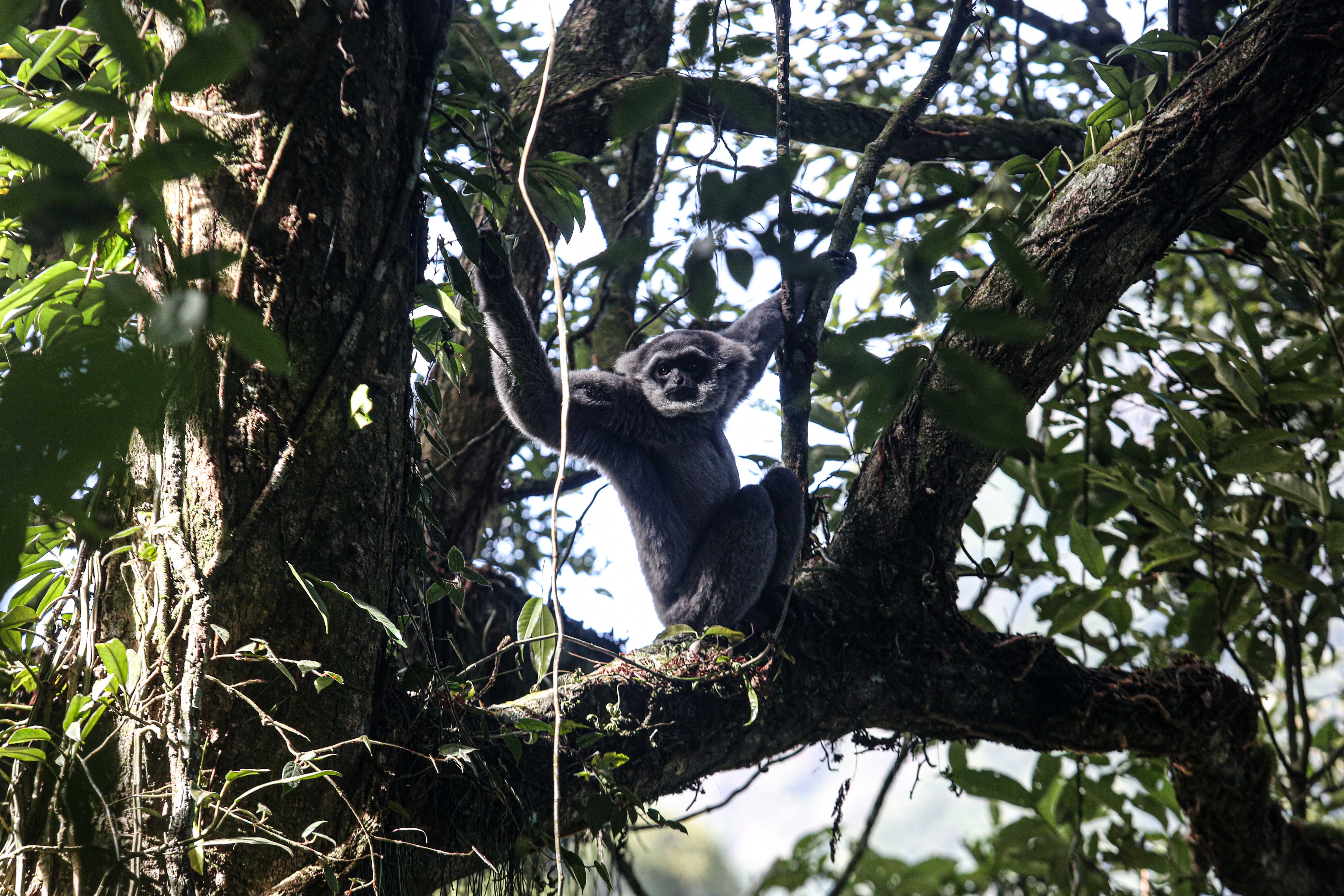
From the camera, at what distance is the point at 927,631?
3.26 metres

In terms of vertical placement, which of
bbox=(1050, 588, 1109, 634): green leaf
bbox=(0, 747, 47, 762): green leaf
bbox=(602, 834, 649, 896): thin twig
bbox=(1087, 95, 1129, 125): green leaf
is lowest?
bbox=(602, 834, 649, 896): thin twig

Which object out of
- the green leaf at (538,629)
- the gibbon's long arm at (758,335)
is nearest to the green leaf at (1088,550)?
the gibbon's long arm at (758,335)

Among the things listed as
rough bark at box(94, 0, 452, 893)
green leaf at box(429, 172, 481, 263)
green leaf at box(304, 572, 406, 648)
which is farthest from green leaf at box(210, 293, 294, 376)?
green leaf at box(429, 172, 481, 263)

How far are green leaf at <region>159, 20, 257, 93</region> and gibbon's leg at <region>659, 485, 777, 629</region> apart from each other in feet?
10.1

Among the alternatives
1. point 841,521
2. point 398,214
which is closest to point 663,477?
point 841,521

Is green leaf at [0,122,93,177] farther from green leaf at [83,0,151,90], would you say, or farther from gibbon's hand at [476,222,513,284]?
gibbon's hand at [476,222,513,284]

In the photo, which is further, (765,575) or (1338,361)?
(1338,361)

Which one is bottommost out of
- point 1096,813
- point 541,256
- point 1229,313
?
point 1096,813

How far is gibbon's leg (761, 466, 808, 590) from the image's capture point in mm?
3828

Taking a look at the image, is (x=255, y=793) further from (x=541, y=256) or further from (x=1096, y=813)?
(x=1096, y=813)

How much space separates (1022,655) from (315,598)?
277 centimetres

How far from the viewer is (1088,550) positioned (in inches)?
141

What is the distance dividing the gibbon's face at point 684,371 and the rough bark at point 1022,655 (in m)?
1.27

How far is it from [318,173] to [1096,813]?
472 cm
